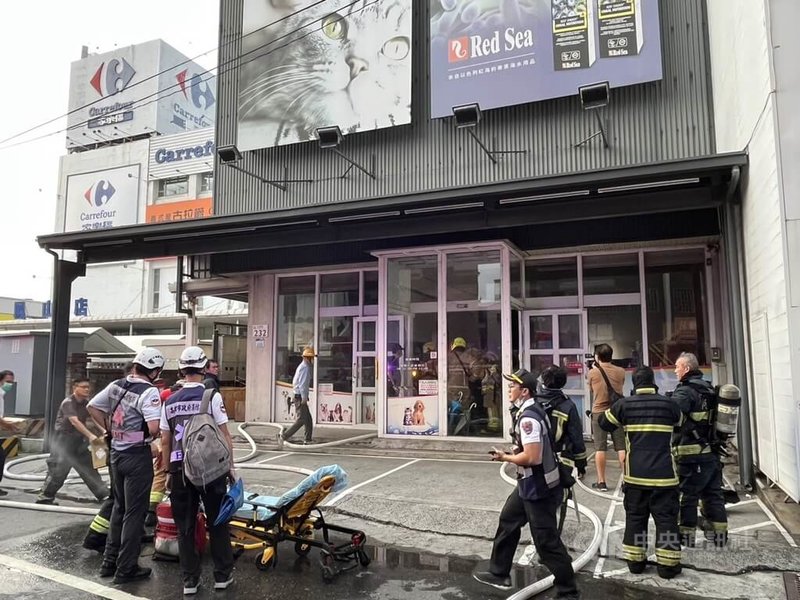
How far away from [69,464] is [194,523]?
368cm

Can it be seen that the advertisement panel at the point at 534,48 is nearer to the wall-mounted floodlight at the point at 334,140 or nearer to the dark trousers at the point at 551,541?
the wall-mounted floodlight at the point at 334,140

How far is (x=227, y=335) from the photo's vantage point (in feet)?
54.2

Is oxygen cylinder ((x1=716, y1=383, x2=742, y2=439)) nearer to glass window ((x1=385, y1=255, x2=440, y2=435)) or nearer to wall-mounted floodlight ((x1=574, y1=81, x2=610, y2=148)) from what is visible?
glass window ((x1=385, y1=255, x2=440, y2=435))

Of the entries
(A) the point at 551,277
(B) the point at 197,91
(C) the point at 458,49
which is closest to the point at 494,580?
(A) the point at 551,277

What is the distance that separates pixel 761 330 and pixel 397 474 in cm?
483

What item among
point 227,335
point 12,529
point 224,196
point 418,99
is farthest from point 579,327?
point 227,335

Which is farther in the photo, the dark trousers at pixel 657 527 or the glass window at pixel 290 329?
the glass window at pixel 290 329

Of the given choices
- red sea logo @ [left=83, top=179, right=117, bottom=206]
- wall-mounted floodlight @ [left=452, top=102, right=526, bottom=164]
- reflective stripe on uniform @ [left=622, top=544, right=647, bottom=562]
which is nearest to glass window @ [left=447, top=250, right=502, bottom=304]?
wall-mounted floodlight @ [left=452, top=102, right=526, bottom=164]

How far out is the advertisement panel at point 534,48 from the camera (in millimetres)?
9758

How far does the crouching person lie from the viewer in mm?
4414

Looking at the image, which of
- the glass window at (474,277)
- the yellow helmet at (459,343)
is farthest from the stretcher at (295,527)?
the glass window at (474,277)

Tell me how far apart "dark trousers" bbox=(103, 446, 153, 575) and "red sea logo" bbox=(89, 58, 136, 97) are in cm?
4086

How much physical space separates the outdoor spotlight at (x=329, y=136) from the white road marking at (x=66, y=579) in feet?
28.3

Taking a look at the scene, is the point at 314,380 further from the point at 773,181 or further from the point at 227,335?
the point at 773,181
